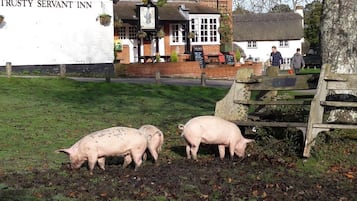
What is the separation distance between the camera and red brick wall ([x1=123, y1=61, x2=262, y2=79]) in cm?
3388

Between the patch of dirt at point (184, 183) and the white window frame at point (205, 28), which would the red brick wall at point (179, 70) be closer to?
the white window frame at point (205, 28)

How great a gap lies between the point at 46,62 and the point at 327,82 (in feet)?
85.1

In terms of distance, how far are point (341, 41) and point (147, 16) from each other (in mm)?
28152

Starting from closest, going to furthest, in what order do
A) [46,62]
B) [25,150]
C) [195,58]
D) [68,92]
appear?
[25,150] → [68,92] → [46,62] → [195,58]

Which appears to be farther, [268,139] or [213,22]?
[213,22]

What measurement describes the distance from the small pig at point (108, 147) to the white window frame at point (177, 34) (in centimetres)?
3344

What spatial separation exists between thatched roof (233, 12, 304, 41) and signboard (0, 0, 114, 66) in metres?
38.4

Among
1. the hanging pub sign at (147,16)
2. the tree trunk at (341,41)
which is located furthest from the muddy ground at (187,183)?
the hanging pub sign at (147,16)

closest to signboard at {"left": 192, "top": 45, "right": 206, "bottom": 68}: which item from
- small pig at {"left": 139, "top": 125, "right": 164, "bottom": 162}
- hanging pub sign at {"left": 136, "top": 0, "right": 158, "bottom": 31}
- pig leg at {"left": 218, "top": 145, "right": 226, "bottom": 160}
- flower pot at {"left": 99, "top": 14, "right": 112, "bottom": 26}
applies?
hanging pub sign at {"left": 136, "top": 0, "right": 158, "bottom": 31}

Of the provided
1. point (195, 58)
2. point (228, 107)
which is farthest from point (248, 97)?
point (195, 58)

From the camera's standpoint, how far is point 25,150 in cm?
1039

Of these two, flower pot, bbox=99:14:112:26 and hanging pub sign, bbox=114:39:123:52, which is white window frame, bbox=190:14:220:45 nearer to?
hanging pub sign, bbox=114:39:123:52

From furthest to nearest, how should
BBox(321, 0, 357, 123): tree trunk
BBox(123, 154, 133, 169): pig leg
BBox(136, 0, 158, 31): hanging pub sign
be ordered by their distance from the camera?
BBox(136, 0, 158, 31): hanging pub sign, BBox(321, 0, 357, 123): tree trunk, BBox(123, 154, 133, 169): pig leg

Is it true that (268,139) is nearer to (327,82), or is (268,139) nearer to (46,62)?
(327,82)
